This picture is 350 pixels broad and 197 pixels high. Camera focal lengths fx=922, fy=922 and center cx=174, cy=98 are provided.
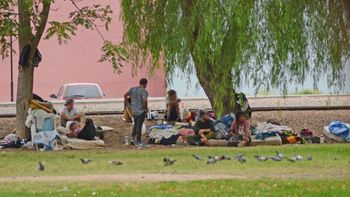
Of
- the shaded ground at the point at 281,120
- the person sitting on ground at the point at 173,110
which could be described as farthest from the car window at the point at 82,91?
the person sitting on ground at the point at 173,110

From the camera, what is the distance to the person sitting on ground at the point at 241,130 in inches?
897

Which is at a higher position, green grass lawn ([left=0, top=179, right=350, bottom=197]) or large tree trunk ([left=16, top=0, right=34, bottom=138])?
large tree trunk ([left=16, top=0, right=34, bottom=138])

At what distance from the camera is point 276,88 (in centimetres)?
2217

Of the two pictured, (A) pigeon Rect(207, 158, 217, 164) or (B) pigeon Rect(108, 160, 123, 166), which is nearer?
(A) pigeon Rect(207, 158, 217, 164)

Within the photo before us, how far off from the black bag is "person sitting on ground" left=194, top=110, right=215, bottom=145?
2695 millimetres

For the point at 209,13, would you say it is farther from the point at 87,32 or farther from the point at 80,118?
the point at 87,32

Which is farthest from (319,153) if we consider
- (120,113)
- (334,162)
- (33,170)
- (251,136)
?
(120,113)

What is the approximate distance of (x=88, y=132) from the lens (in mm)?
23781

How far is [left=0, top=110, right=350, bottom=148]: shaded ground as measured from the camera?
2808 cm

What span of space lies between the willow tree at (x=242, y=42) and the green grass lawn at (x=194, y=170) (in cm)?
179

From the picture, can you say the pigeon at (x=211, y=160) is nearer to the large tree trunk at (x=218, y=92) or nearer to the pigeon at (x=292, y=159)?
the pigeon at (x=292, y=159)

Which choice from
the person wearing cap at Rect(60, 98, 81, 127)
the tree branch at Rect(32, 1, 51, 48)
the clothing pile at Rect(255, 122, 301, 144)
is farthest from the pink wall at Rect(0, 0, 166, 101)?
the clothing pile at Rect(255, 122, 301, 144)

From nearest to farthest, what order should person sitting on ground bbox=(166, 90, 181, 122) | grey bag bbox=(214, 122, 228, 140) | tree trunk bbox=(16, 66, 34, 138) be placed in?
1. grey bag bbox=(214, 122, 228, 140)
2. tree trunk bbox=(16, 66, 34, 138)
3. person sitting on ground bbox=(166, 90, 181, 122)

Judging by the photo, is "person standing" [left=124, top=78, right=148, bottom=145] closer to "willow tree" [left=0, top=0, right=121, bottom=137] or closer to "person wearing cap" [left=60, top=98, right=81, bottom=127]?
"person wearing cap" [left=60, top=98, right=81, bottom=127]
